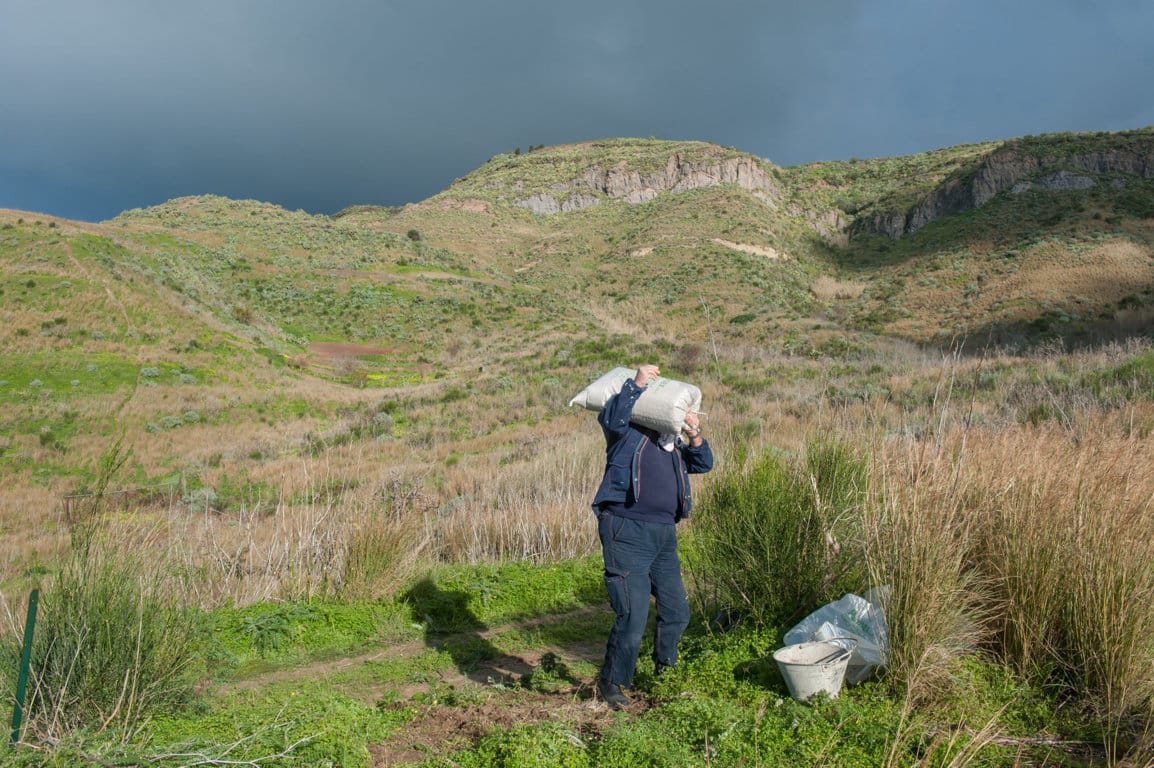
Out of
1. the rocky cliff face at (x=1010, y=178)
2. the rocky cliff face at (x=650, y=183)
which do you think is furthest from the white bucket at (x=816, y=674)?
the rocky cliff face at (x=650, y=183)

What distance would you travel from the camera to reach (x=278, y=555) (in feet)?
20.6

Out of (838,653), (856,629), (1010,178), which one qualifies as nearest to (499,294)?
(856,629)

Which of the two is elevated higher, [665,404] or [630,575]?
[665,404]

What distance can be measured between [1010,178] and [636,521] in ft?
224

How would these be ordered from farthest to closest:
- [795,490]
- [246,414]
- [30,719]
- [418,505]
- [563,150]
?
[563,150]
[246,414]
[418,505]
[795,490]
[30,719]

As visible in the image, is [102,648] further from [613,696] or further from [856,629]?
[856,629]

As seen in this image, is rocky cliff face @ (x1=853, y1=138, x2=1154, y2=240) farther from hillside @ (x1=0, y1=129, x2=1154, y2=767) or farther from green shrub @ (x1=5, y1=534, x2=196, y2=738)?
green shrub @ (x1=5, y1=534, x2=196, y2=738)

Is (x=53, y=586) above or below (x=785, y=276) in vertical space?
below

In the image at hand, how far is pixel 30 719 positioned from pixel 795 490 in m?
4.80

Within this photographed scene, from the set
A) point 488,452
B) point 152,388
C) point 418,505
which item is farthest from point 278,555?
point 152,388

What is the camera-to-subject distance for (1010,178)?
186 feet

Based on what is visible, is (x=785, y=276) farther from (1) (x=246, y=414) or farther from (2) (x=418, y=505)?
(2) (x=418, y=505)

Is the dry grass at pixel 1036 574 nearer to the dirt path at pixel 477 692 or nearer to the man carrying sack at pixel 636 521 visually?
the man carrying sack at pixel 636 521

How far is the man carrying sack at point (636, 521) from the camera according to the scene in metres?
3.63
